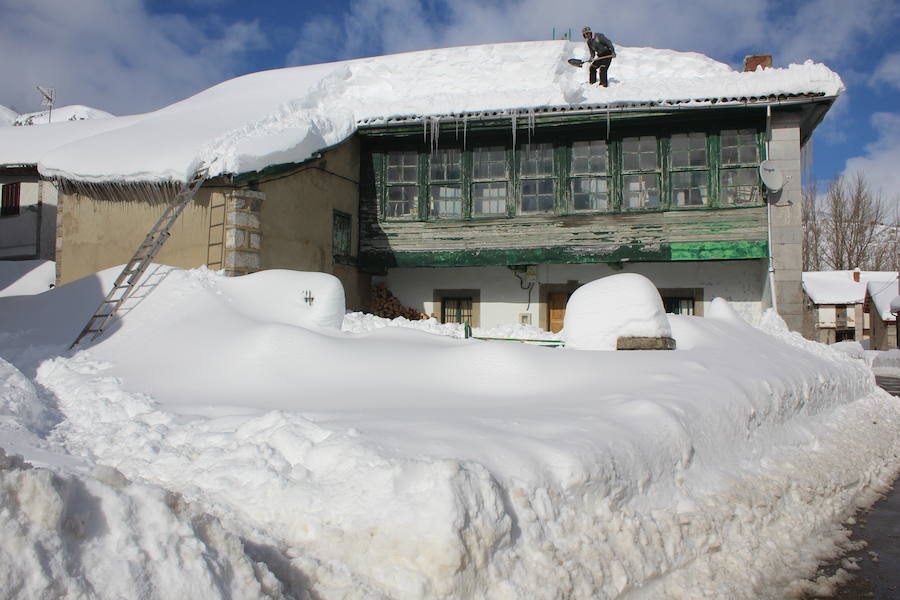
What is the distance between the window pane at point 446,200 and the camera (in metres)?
15.3

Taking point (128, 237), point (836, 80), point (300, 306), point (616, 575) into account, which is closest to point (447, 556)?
point (616, 575)

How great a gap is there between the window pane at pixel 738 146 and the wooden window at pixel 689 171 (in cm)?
40

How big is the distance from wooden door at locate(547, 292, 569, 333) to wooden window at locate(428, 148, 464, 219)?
2992mm

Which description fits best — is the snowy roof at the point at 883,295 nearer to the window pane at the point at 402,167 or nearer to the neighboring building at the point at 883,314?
the neighboring building at the point at 883,314

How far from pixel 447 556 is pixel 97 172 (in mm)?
11832

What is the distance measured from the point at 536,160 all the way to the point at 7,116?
2920 centimetres

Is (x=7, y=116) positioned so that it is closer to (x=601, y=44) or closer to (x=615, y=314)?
(x=601, y=44)

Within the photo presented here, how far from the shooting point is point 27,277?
571 inches

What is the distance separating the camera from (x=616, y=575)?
353 centimetres

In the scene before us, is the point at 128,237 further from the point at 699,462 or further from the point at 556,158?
the point at 699,462

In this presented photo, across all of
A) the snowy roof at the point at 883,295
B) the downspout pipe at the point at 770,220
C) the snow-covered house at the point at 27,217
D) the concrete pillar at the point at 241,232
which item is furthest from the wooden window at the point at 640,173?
the snowy roof at the point at 883,295

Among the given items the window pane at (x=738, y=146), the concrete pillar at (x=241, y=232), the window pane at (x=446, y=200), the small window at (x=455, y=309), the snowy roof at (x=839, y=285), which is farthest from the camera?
the snowy roof at (x=839, y=285)

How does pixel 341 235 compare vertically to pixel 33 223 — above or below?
below

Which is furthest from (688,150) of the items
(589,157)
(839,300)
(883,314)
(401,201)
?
(839,300)
